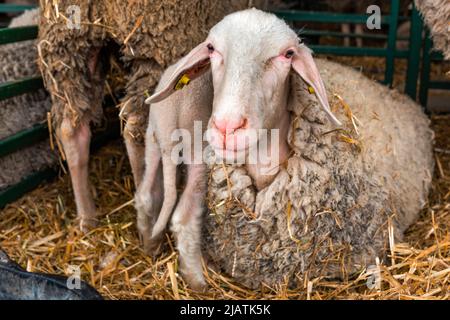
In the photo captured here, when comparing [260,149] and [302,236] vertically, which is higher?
[260,149]

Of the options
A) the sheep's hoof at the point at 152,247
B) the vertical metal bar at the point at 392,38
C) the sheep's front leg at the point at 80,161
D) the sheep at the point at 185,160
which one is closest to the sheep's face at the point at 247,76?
the sheep at the point at 185,160

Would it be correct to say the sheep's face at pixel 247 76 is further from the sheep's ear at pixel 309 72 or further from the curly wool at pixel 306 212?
the curly wool at pixel 306 212

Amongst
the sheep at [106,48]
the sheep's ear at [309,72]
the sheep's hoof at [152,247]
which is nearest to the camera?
the sheep's ear at [309,72]

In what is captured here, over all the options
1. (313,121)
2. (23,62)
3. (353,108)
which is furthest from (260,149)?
(23,62)

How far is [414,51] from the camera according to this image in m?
4.27

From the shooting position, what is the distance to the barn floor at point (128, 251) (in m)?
2.76

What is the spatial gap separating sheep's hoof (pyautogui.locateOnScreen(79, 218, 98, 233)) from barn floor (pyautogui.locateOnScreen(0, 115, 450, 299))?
0.05 meters

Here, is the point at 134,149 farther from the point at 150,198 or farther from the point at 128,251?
the point at 128,251

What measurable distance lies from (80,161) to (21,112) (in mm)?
648

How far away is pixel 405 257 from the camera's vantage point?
2.88 meters

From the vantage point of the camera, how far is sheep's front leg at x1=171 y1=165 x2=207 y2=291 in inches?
115

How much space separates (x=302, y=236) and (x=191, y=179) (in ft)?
1.99

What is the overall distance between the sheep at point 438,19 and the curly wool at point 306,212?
0.55 meters

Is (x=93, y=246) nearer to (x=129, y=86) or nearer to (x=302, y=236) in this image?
(x=129, y=86)
